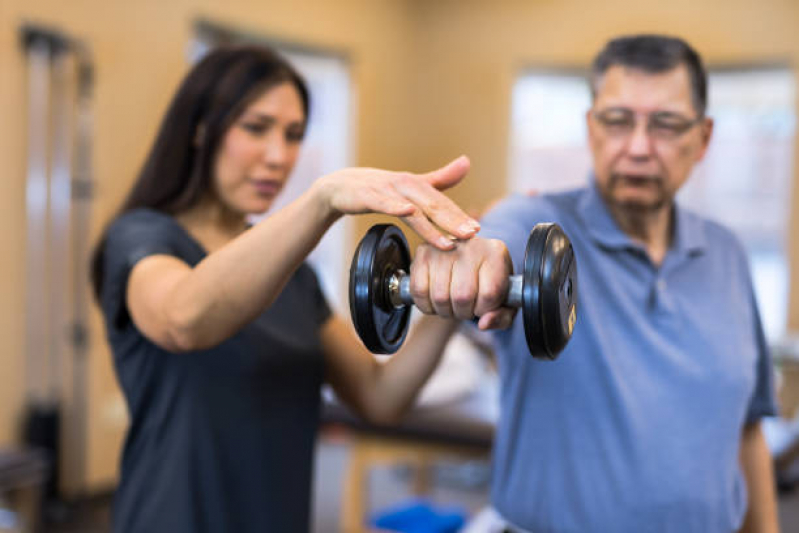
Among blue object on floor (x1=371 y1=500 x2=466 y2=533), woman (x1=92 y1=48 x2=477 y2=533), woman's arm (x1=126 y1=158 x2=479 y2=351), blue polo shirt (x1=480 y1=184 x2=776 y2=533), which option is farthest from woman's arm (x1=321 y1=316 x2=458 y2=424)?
blue object on floor (x1=371 y1=500 x2=466 y2=533)

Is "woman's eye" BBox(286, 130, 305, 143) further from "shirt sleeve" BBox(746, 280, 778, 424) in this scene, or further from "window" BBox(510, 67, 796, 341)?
"window" BBox(510, 67, 796, 341)

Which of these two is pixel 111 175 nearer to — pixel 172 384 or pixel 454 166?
pixel 172 384

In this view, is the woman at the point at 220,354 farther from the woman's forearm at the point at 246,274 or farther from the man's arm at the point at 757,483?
the man's arm at the point at 757,483

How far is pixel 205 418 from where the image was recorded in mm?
1152

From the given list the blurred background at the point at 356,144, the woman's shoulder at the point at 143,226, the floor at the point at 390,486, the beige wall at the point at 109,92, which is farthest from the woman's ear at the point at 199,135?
the beige wall at the point at 109,92

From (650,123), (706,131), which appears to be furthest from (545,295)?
(706,131)

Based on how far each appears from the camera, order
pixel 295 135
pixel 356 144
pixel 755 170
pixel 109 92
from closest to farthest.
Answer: pixel 295 135, pixel 109 92, pixel 755 170, pixel 356 144

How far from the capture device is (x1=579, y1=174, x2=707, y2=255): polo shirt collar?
42.7 inches

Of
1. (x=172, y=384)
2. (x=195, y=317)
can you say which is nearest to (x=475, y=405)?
(x=172, y=384)

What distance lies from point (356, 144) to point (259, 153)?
12.5 feet

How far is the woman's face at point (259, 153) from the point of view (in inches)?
45.6

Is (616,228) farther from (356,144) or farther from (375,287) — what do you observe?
(356,144)

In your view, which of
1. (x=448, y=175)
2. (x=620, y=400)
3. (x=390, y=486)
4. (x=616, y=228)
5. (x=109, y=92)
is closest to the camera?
(x=448, y=175)

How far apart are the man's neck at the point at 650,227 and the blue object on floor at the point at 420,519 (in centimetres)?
108
